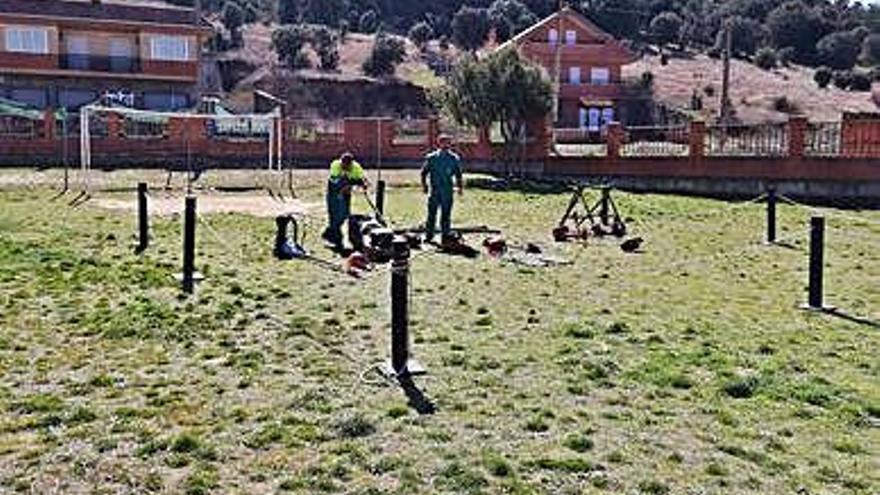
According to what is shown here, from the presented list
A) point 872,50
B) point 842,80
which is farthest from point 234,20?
point 872,50

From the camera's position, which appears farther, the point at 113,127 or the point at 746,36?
the point at 746,36

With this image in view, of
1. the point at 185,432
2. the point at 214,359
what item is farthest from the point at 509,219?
the point at 185,432

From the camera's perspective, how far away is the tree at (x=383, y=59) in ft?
251

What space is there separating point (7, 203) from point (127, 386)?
17.9 metres

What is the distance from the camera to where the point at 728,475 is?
626 centimetres

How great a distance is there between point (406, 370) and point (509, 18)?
8762 cm

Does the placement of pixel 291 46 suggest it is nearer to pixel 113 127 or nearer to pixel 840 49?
pixel 113 127

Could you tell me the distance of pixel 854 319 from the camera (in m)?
11.5

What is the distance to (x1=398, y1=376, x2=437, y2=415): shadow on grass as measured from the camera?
24.8 feet

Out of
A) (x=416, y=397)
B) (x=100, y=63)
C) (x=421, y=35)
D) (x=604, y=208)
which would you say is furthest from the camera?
(x=421, y=35)

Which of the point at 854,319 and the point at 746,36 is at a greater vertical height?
the point at 746,36

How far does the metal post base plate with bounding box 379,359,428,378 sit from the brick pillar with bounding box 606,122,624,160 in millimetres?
28483

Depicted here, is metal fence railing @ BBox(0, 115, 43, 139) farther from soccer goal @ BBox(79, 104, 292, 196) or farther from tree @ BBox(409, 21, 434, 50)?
tree @ BBox(409, 21, 434, 50)

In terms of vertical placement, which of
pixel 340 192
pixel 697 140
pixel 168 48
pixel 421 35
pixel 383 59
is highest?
pixel 421 35
